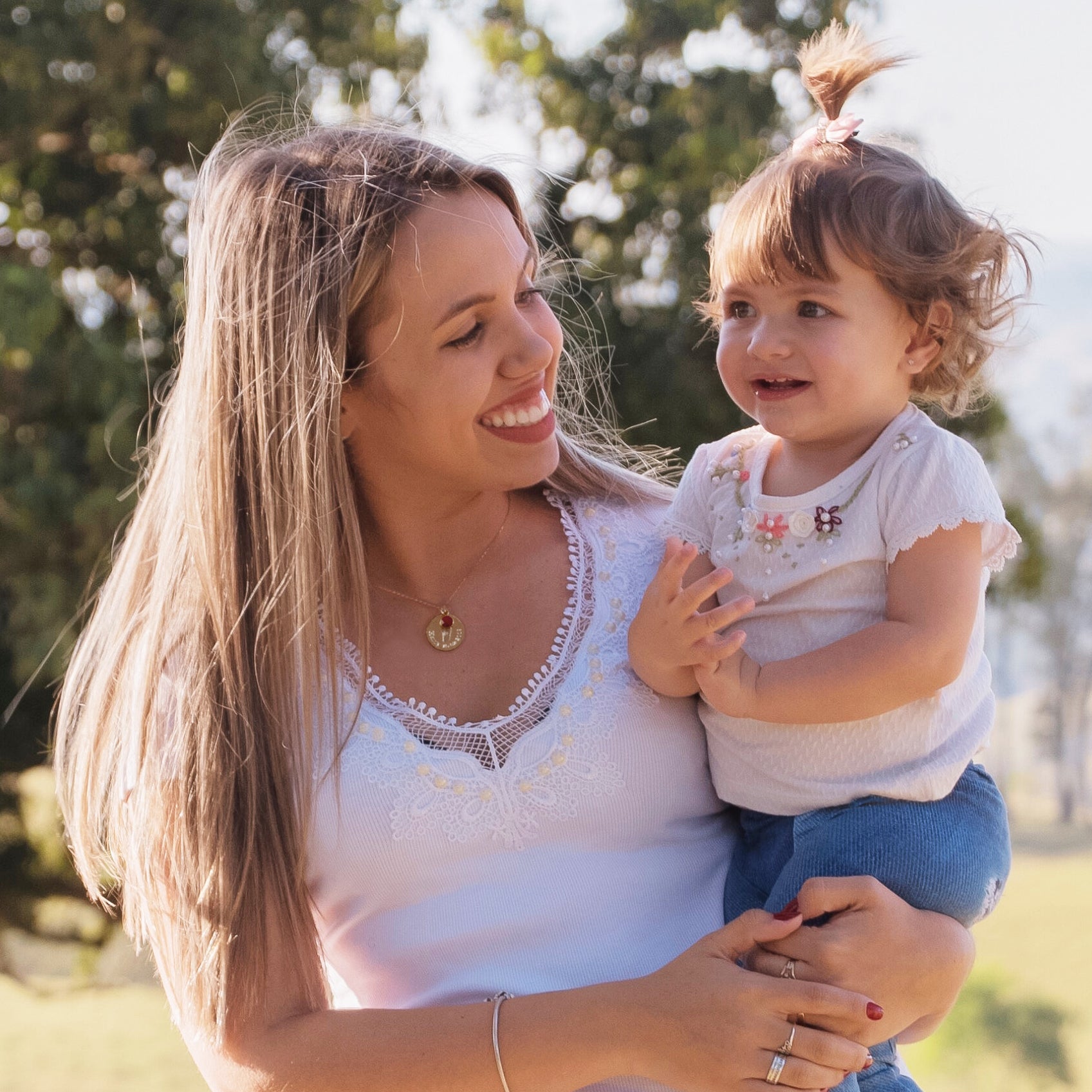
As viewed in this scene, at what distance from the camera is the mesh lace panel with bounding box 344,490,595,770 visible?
196cm

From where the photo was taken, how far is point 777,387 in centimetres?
183

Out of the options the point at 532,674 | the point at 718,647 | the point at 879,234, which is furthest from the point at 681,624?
the point at 879,234

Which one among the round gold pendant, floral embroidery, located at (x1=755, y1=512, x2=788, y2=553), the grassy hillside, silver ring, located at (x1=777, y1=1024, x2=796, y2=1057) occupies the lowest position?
the grassy hillside

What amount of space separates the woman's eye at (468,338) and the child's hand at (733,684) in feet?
2.06

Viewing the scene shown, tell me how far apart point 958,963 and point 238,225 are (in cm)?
158

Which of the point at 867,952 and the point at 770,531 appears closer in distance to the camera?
the point at 867,952

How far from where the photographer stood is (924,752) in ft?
5.91

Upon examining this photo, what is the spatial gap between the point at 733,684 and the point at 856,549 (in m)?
0.26

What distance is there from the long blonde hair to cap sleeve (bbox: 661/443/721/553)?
527 mm

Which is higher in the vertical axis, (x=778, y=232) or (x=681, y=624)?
(x=778, y=232)

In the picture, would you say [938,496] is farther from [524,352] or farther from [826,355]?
[524,352]

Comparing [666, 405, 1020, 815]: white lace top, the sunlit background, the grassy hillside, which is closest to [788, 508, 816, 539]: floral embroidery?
[666, 405, 1020, 815]: white lace top

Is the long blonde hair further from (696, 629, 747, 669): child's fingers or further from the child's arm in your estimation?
the child's arm

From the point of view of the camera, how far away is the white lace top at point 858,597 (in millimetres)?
1757
